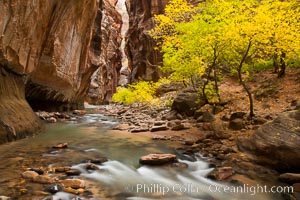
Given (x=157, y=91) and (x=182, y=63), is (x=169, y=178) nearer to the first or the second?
(x=182, y=63)

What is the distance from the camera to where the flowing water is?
5.32 m

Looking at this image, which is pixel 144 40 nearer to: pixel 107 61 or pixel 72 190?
pixel 107 61

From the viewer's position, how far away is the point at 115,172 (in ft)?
22.2

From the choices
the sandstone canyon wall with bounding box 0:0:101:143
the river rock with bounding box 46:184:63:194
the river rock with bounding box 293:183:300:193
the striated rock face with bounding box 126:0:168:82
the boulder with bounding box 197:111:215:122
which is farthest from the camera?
the striated rock face with bounding box 126:0:168:82

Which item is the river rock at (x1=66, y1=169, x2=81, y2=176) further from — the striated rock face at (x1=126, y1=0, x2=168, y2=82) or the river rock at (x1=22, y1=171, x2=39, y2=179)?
the striated rock face at (x1=126, y1=0, x2=168, y2=82)

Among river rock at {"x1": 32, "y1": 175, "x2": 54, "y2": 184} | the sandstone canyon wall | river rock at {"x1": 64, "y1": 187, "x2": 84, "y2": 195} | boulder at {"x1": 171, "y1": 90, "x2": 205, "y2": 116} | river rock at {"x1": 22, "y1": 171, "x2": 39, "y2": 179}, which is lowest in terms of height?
river rock at {"x1": 64, "y1": 187, "x2": 84, "y2": 195}

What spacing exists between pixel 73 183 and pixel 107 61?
50.4 m

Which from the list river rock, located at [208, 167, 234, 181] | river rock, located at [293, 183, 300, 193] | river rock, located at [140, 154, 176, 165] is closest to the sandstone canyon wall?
river rock, located at [140, 154, 176, 165]

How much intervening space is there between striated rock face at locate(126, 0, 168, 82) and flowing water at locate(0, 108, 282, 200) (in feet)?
94.9

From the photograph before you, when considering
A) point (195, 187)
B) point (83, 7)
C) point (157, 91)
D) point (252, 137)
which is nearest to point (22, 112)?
point (195, 187)

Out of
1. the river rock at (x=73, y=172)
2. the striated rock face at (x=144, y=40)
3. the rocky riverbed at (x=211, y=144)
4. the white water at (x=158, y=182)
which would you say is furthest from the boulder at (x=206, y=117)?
the striated rock face at (x=144, y=40)

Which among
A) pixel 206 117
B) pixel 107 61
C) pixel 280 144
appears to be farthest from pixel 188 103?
pixel 107 61

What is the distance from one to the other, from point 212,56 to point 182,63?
7.35 feet

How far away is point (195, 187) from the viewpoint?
611 centimetres
